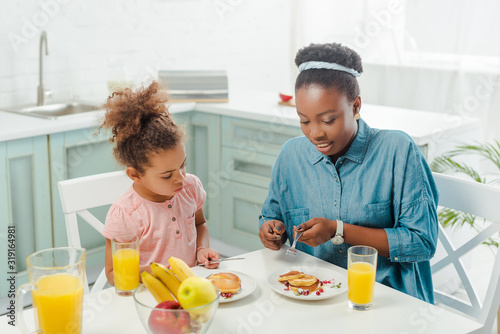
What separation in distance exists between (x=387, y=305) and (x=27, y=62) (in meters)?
2.42

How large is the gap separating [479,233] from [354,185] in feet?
1.07

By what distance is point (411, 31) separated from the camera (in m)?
3.80

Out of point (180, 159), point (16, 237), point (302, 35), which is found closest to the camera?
point (180, 159)

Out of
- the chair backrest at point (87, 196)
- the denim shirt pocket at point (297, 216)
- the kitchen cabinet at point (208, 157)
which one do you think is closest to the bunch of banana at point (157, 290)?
the chair backrest at point (87, 196)

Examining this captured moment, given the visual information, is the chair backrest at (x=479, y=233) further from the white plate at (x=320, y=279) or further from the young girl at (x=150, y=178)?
the young girl at (x=150, y=178)

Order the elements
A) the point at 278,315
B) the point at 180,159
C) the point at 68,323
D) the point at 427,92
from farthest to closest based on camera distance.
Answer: the point at 427,92 → the point at 180,159 → the point at 278,315 → the point at 68,323

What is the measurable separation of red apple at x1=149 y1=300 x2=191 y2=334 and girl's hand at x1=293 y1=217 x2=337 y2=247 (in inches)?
19.6

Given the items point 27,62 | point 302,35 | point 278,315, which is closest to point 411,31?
point 302,35

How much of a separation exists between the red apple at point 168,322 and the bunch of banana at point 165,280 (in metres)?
0.12

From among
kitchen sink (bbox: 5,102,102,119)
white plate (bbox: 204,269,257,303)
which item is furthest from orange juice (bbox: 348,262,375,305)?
kitchen sink (bbox: 5,102,102,119)

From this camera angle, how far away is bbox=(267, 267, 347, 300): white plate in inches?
48.8

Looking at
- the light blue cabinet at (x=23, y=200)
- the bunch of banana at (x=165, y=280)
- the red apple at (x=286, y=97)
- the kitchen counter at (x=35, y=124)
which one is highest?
the red apple at (x=286, y=97)

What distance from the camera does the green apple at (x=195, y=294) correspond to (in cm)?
99

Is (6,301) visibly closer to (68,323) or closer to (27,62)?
(27,62)
